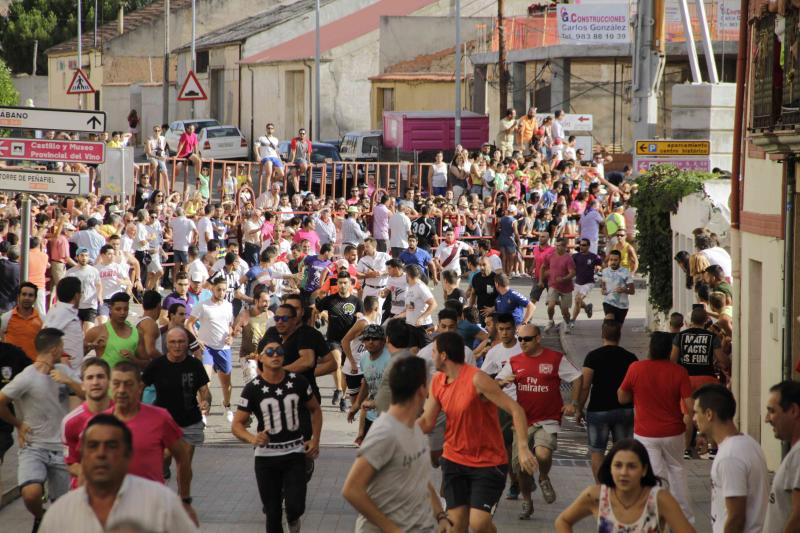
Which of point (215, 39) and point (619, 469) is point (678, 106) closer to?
point (619, 469)

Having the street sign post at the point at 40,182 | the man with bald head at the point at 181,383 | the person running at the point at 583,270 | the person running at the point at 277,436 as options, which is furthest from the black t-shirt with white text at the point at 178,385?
the person running at the point at 583,270

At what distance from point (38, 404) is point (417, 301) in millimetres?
7765

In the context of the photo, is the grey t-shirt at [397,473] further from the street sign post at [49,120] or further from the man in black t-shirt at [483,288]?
the man in black t-shirt at [483,288]

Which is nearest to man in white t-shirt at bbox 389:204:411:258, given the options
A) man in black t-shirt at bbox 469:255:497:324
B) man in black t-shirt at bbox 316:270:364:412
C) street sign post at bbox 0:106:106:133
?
man in black t-shirt at bbox 469:255:497:324

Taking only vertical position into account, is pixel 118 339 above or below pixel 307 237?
below

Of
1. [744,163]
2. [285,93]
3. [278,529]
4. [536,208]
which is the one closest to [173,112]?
[285,93]

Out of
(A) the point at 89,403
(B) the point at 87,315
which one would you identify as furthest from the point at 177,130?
(A) the point at 89,403

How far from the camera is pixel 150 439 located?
780 centimetres

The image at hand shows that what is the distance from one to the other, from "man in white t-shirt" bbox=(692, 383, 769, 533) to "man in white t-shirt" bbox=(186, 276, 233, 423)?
9.06 meters

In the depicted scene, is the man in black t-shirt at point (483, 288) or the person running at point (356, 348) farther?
the man in black t-shirt at point (483, 288)

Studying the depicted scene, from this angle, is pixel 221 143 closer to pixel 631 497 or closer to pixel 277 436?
pixel 277 436

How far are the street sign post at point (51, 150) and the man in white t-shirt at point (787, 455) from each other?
9.51 metres

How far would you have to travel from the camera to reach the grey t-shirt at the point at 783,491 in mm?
7023

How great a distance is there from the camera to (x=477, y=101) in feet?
172
